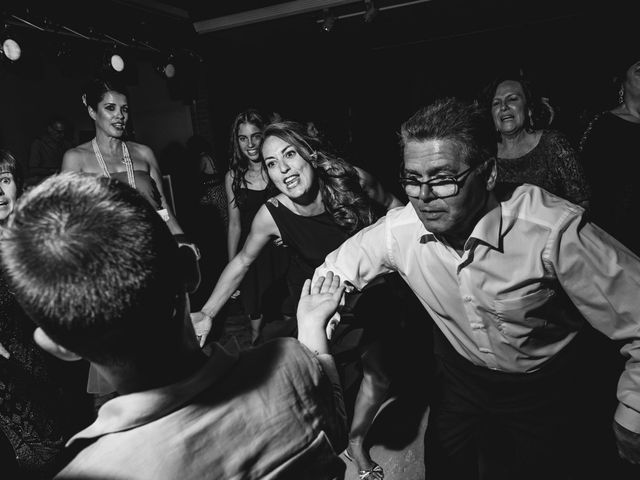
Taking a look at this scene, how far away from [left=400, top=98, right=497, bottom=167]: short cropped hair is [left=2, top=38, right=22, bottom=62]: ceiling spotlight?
4.58 metres

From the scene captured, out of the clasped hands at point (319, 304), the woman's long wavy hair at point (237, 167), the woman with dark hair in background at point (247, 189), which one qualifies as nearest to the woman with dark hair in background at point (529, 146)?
the woman with dark hair in background at point (247, 189)

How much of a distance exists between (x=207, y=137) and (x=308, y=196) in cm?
584

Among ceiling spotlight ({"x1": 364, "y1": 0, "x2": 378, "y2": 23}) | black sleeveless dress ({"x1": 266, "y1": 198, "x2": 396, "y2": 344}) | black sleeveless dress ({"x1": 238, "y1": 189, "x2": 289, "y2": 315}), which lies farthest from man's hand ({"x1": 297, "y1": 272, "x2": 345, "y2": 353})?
ceiling spotlight ({"x1": 364, "y1": 0, "x2": 378, "y2": 23})

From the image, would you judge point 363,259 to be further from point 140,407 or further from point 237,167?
point 237,167

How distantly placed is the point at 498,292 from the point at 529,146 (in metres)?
1.98

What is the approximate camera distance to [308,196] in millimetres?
2703

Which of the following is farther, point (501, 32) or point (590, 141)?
point (501, 32)

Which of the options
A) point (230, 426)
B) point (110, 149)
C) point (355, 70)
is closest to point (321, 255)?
point (230, 426)

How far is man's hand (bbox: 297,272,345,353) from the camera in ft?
3.93

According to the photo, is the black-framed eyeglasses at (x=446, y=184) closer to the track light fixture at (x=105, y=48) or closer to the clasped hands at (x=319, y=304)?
the clasped hands at (x=319, y=304)

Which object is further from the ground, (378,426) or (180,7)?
(180,7)

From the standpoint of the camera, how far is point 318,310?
51.9 inches

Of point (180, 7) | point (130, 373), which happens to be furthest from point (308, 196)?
point (180, 7)

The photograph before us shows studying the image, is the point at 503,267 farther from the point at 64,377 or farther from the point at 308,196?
the point at 64,377
